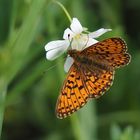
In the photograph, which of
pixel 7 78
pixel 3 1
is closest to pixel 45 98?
pixel 3 1

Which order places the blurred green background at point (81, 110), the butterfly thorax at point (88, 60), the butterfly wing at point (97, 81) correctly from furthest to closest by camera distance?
the blurred green background at point (81, 110) → the butterfly thorax at point (88, 60) → the butterfly wing at point (97, 81)

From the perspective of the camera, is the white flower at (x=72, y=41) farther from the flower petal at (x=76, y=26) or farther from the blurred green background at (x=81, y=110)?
the blurred green background at (x=81, y=110)

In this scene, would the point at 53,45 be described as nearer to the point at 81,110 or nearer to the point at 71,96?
the point at 71,96

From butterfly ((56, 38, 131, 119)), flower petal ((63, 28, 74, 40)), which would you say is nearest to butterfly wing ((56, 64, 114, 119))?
butterfly ((56, 38, 131, 119))

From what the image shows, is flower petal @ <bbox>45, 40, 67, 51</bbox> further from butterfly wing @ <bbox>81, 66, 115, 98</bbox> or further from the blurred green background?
the blurred green background

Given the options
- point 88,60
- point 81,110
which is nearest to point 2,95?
point 88,60

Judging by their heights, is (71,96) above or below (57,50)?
below

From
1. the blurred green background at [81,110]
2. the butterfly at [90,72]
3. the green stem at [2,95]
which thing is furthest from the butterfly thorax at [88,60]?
the blurred green background at [81,110]
